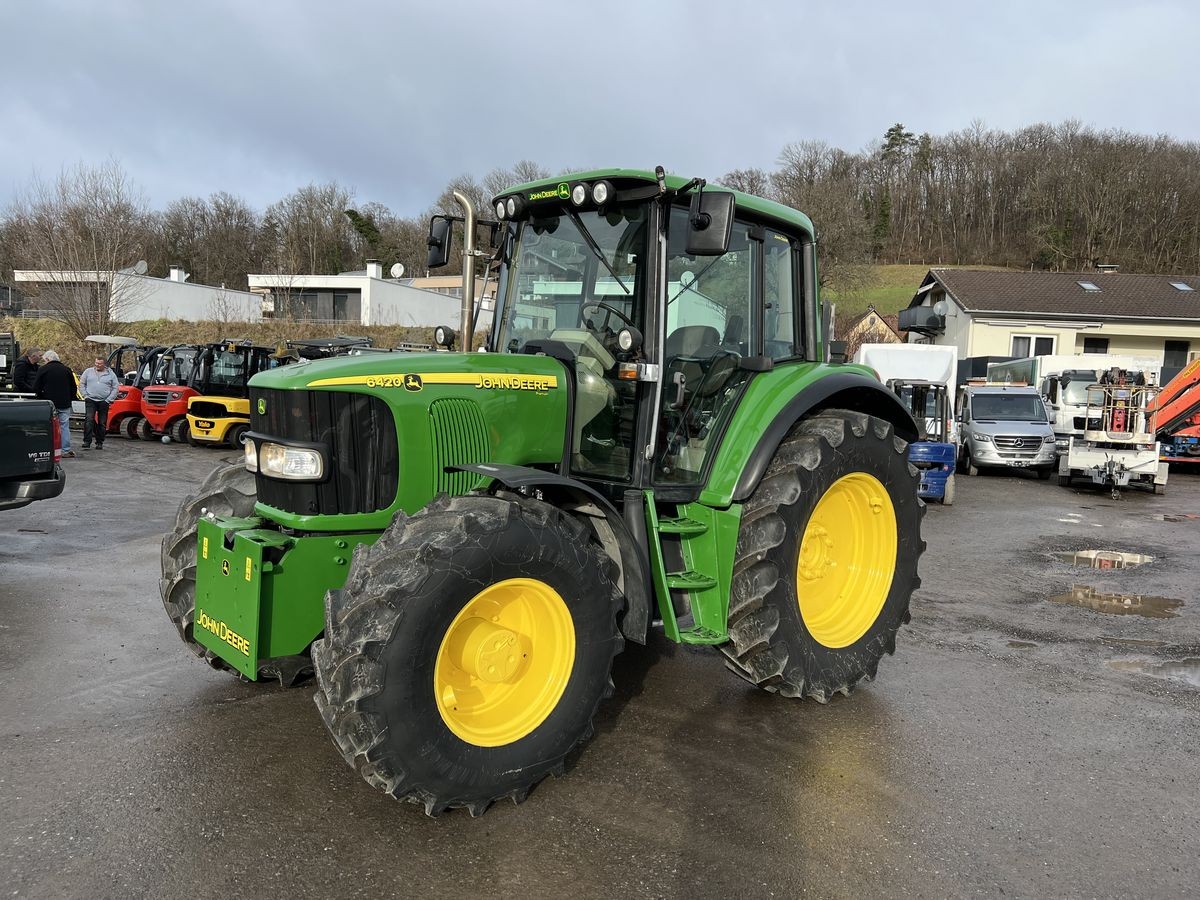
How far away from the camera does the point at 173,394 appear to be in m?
17.8

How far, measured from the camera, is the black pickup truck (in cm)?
690

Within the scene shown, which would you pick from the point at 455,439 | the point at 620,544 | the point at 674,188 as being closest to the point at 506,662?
the point at 620,544

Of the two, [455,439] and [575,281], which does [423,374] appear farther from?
[575,281]

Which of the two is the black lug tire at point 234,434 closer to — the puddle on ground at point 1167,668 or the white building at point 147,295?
the puddle on ground at point 1167,668

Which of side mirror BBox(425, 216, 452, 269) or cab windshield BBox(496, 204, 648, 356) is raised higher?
side mirror BBox(425, 216, 452, 269)

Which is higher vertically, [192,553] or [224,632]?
[192,553]

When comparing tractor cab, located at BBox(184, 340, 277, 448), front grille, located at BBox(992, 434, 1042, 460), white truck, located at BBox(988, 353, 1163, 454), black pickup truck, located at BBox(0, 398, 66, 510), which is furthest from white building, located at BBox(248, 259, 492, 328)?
black pickup truck, located at BBox(0, 398, 66, 510)

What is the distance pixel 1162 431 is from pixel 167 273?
58.6 metres

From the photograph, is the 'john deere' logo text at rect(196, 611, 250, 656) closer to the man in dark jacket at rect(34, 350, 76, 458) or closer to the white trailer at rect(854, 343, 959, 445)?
the man in dark jacket at rect(34, 350, 76, 458)

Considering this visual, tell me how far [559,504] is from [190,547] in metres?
1.75

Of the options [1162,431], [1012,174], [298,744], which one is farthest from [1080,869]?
[1012,174]

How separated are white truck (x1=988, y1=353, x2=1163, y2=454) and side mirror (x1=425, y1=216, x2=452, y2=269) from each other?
13842mm

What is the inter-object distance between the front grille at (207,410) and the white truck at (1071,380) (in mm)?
15716

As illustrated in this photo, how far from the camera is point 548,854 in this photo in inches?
117
